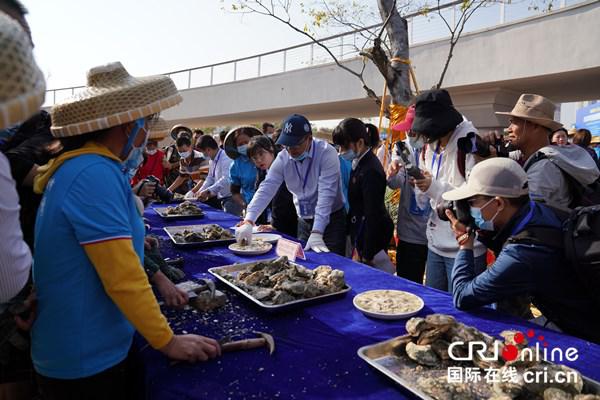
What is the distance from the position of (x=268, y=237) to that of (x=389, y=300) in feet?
4.66

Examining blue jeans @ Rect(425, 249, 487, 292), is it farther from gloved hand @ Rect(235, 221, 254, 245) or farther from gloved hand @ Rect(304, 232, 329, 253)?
gloved hand @ Rect(235, 221, 254, 245)

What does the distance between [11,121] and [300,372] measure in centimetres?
101

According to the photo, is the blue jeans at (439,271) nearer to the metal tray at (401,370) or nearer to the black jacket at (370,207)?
the black jacket at (370,207)

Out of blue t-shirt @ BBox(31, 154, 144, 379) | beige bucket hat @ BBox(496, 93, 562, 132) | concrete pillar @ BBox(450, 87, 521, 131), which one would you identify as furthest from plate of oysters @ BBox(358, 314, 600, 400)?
concrete pillar @ BBox(450, 87, 521, 131)

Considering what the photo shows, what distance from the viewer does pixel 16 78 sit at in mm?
666

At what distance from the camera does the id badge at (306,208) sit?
10.6 ft

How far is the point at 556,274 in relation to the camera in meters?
1.51

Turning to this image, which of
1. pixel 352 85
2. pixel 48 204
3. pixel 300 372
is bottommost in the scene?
pixel 300 372

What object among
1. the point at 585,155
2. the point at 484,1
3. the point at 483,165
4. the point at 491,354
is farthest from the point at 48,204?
the point at 484,1

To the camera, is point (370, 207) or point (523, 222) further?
point (370, 207)

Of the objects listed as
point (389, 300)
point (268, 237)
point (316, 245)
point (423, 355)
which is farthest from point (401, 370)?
point (268, 237)

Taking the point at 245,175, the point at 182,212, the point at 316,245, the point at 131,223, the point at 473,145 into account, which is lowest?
the point at 182,212

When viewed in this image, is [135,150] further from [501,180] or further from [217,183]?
[217,183]

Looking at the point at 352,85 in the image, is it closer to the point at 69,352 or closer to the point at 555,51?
the point at 555,51
